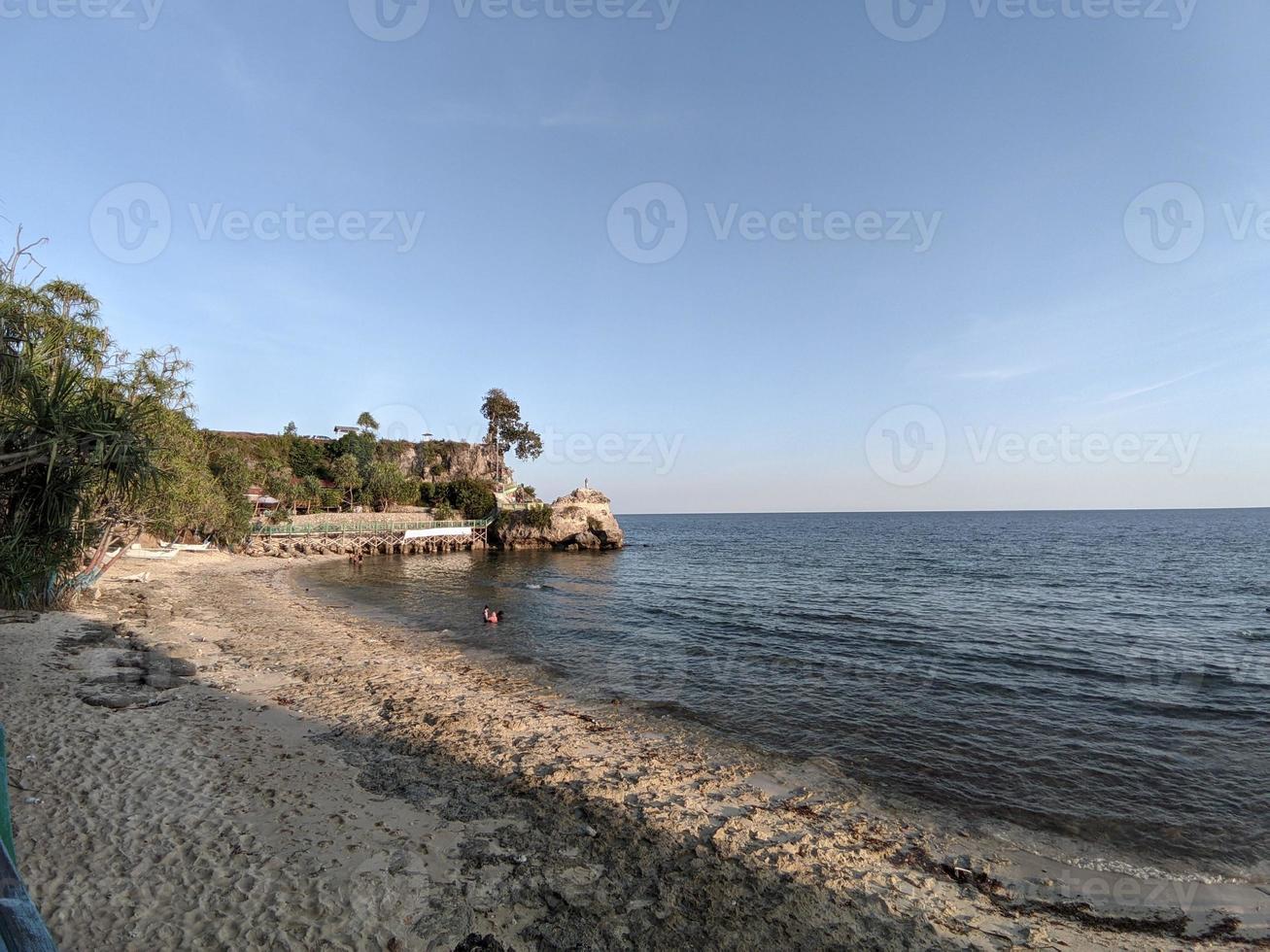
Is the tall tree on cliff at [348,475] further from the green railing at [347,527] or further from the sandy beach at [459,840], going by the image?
the sandy beach at [459,840]

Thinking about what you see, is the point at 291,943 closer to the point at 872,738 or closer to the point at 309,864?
the point at 309,864

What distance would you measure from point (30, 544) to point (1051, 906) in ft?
54.5

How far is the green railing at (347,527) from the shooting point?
53.7 meters

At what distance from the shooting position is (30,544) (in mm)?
10109

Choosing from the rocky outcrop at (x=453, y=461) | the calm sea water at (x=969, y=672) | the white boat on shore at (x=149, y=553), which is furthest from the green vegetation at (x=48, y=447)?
the rocky outcrop at (x=453, y=461)

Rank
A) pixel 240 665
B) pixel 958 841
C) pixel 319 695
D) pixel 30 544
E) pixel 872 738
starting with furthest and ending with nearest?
pixel 240 665
pixel 319 695
pixel 872 738
pixel 30 544
pixel 958 841

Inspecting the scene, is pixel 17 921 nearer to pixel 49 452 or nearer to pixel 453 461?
pixel 49 452

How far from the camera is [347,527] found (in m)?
58.8

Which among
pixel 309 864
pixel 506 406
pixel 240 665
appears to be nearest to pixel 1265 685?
pixel 309 864

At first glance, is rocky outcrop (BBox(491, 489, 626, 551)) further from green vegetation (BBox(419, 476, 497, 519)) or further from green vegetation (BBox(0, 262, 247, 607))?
green vegetation (BBox(0, 262, 247, 607))

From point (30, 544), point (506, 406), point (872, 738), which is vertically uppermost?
point (506, 406)

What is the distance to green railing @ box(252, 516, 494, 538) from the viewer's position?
176 feet

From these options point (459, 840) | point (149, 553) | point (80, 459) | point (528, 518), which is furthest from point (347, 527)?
point (459, 840)

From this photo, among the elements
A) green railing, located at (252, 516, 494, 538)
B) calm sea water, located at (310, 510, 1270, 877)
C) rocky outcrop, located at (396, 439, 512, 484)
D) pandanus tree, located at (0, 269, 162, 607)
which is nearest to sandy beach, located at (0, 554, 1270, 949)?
calm sea water, located at (310, 510, 1270, 877)
